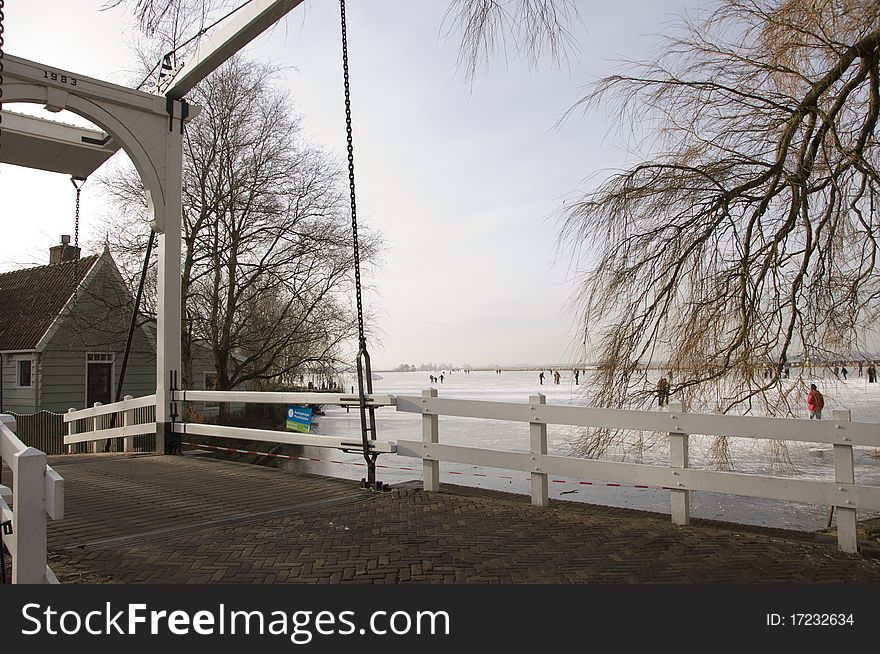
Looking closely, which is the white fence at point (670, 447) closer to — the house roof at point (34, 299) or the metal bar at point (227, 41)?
the metal bar at point (227, 41)

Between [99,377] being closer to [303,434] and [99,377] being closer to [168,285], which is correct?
[168,285]

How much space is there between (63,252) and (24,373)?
4953mm

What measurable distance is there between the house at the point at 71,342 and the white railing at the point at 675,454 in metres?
14.1

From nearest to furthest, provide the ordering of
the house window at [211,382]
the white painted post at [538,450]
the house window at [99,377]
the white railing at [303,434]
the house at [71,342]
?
the white painted post at [538,450] < the white railing at [303,434] < the house at [71,342] < the house window at [211,382] < the house window at [99,377]

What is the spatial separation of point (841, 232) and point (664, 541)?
9.43 ft

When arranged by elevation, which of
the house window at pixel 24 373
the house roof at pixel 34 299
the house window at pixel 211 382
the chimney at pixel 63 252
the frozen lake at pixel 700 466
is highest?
the chimney at pixel 63 252

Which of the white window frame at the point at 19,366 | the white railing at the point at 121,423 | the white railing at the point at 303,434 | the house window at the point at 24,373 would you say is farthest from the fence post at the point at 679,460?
the house window at the point at 24,373

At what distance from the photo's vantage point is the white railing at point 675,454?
4.44 meters

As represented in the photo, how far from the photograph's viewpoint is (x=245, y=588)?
3494 millimetres

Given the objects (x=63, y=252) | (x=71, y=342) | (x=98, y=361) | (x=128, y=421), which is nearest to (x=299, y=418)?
(x=128, y=421)

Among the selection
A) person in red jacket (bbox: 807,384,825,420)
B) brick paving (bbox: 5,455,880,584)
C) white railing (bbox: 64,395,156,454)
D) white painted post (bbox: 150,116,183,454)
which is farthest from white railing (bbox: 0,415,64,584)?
white railing (bbox: 64,395,156,454)

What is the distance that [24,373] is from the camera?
62.4 feet

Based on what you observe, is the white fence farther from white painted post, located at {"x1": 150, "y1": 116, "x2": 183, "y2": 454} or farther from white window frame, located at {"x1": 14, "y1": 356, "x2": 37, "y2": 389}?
white window frame, located at {"x1": 14, "y1": 356, "x2": 37, "y2": 389}

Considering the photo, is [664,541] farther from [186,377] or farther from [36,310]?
[36,310]
